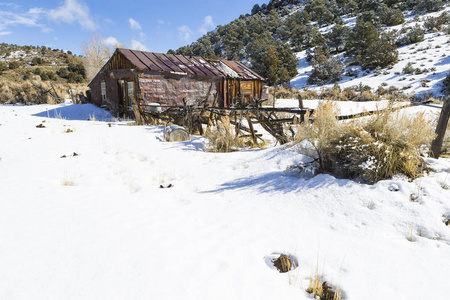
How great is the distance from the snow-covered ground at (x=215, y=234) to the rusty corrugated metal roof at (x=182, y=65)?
10096 millimetres

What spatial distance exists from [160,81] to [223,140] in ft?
26.9

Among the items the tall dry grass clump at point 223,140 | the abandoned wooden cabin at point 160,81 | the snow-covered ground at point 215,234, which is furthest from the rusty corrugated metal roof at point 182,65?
the snow-covered ground at point 215,234

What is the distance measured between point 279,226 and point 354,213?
2.84 feet

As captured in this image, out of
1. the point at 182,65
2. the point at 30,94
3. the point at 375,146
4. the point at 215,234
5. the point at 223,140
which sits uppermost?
the point at 182,65

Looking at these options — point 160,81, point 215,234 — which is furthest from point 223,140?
point 160,81

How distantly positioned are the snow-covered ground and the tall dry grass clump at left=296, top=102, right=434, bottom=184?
0.22 meters

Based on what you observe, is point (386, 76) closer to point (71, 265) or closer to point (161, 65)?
point (161, 65)

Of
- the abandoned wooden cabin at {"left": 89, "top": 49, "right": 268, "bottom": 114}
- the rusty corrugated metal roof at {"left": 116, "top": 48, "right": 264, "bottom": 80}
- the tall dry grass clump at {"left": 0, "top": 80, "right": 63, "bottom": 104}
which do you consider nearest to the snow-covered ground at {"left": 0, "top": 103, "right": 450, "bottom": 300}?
the abandoned wooden cabin at {"left": 89, "top": 49, "right": 268, "bottom": 114}

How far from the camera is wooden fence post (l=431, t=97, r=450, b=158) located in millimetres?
3252

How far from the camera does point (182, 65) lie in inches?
569

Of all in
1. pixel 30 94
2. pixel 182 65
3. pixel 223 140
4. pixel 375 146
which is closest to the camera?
pixel 375 146

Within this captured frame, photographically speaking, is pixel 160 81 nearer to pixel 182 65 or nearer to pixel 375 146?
pixel 182 65

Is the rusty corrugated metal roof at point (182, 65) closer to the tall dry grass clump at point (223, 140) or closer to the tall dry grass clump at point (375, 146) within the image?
the tall dry grass clump at point (223, 140)

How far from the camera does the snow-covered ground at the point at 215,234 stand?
5.97 feet
